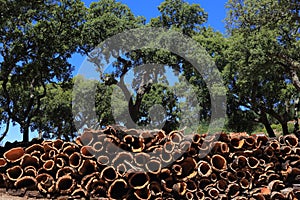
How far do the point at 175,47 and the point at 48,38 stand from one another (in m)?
7.68

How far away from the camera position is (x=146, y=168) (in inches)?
189

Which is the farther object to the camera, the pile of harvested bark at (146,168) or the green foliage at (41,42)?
the green foliage at (41,42)

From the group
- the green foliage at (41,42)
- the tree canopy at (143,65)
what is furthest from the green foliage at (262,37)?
the green foliage at (41,42)

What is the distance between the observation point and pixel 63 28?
57.0 ft

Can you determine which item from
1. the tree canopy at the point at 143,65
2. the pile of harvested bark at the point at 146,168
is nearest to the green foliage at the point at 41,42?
the tree canopy at the point at 143,65

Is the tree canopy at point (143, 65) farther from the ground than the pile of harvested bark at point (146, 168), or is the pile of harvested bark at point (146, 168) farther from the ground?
the tree canopy at point (143, 65)

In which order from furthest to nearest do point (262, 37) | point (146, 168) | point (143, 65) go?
1. point (143, 65)
2. point (262, 37)
3. point (146, 168)

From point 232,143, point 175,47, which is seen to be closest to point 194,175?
point 232,143

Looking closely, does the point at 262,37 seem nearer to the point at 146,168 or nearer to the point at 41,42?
the point at 41,42

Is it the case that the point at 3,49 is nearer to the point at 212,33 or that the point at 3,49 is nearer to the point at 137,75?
the point at 137,75

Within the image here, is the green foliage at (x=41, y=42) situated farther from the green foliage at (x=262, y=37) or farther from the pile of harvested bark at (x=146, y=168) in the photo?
the pile of harvested bark at (x=146, y=168)

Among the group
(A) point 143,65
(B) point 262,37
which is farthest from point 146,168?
(A) point 143,65

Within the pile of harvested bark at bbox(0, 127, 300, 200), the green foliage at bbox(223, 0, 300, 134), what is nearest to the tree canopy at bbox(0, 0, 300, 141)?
the green foliage at bbox(223, 0, 300, 134)

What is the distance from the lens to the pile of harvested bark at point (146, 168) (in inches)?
190
